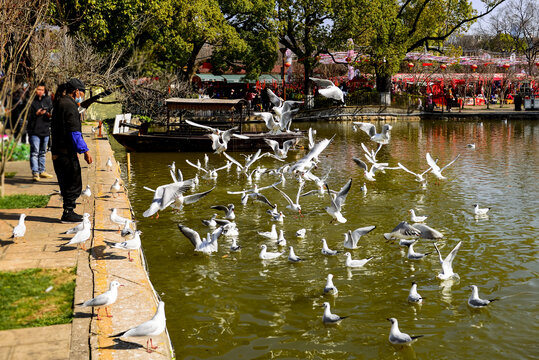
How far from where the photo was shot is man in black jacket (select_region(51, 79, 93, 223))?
759 cm

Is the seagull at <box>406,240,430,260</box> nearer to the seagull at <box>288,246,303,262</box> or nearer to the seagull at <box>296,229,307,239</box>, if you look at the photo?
the seagull at <box>288,246,303,262</box>

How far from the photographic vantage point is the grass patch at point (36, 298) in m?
4.64

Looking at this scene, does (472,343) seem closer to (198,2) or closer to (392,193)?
(392,193)

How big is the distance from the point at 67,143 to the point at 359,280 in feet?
13.9

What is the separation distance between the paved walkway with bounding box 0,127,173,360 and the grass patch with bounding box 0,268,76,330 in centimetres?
10

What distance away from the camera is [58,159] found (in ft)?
25.2

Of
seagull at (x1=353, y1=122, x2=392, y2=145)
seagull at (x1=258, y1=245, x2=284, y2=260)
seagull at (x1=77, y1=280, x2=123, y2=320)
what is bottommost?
seagull at (x1=258, y1=245, x2=284, y2=260)

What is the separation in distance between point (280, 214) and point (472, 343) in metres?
4.92

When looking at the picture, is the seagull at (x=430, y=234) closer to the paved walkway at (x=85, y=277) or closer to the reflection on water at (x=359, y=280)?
the reflection on water at (x=359, y=280)

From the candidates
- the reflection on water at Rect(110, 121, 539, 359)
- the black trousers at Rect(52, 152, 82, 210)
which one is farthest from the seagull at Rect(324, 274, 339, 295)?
the black trousers at Rect(52, 152, 82, 210)

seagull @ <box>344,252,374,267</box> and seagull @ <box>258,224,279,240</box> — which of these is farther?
seagull @ <box>258,224,279,240</box>

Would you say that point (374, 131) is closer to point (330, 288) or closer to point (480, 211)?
point (480, 211)

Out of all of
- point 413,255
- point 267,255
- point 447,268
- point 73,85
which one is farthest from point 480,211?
point 73,85

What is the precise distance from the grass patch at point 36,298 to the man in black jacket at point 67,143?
81.0 inches
